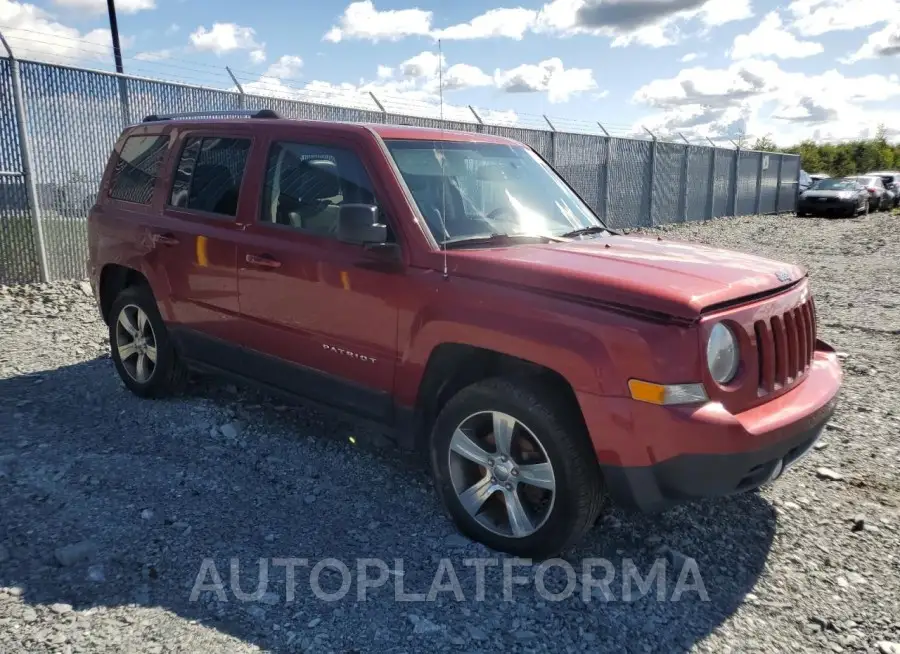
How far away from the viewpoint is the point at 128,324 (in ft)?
17.3

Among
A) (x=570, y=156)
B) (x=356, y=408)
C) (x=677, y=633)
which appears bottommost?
(x=677, y=633)

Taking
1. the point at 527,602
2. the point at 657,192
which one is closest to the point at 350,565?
the point at 527,602

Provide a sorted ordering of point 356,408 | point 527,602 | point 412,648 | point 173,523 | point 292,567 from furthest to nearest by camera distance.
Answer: point 356,408
point 173,523
point 292,567
point 527,602
point 412,648

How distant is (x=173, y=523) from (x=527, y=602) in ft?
5.81

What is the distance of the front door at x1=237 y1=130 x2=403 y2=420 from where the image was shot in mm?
3666

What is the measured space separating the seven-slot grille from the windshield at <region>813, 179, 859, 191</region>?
26088 mm

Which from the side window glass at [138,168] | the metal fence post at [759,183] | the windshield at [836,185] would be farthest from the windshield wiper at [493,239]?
the metal fence post at [759,183]

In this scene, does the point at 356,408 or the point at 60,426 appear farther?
the point at 60,426

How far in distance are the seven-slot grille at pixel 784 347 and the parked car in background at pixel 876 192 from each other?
27680mm

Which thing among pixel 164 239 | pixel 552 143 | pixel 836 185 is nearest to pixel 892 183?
pixel 836 185

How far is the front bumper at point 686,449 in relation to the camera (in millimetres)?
2766

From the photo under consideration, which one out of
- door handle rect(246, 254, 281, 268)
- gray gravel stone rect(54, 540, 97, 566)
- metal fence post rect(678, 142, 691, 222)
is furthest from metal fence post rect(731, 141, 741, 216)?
gray gravel stone rect(54, 540, 97, 566)

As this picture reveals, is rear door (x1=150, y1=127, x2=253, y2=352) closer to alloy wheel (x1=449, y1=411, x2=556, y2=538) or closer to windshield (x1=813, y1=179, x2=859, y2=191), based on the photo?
alloy wheel (x1=449, y1=411, x2=556, y2=538)

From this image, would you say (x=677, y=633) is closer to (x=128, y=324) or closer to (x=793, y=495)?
(x=793, y=495)
